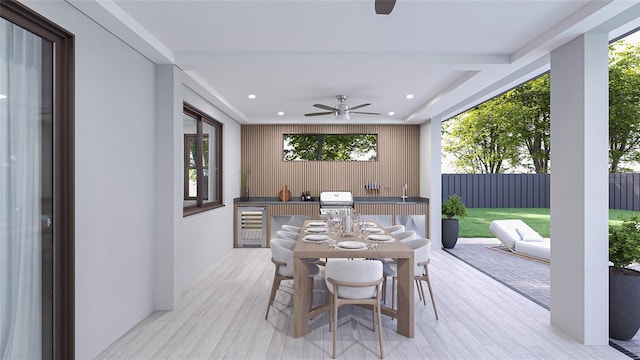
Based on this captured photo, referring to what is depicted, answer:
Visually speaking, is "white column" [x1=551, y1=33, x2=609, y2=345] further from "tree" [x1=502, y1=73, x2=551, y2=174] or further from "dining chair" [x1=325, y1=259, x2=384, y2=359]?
"tree" [x1=502, y1=73, x2=551, y2=174]

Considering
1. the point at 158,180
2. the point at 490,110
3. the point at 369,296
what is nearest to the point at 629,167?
the point at 490,110

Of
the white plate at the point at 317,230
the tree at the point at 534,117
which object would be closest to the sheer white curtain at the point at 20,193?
the white plate at the point at 317,230

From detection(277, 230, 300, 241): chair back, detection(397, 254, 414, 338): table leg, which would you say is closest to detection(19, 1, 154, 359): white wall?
detection(277, 230, 300, 241): chair back

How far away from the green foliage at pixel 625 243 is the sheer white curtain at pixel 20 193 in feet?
14.0

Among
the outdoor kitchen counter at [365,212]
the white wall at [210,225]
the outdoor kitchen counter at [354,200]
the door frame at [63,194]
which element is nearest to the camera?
the door frame at [63,194]

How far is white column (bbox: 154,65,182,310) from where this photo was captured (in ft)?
11.5

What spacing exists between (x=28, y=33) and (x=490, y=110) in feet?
44.7

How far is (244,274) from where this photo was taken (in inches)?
190

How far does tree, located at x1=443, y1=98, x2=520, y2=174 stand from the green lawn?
3.48 meters

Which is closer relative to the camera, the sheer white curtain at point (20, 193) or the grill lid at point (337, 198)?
the sheer white curtain at point (20, 193)

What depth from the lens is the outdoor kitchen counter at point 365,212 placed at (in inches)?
259

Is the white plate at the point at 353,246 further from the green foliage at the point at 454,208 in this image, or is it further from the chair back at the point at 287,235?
the green foliage at the point at 454,208

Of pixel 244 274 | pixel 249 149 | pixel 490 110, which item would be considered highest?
pixel 490 110

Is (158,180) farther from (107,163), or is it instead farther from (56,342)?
(56,342)
